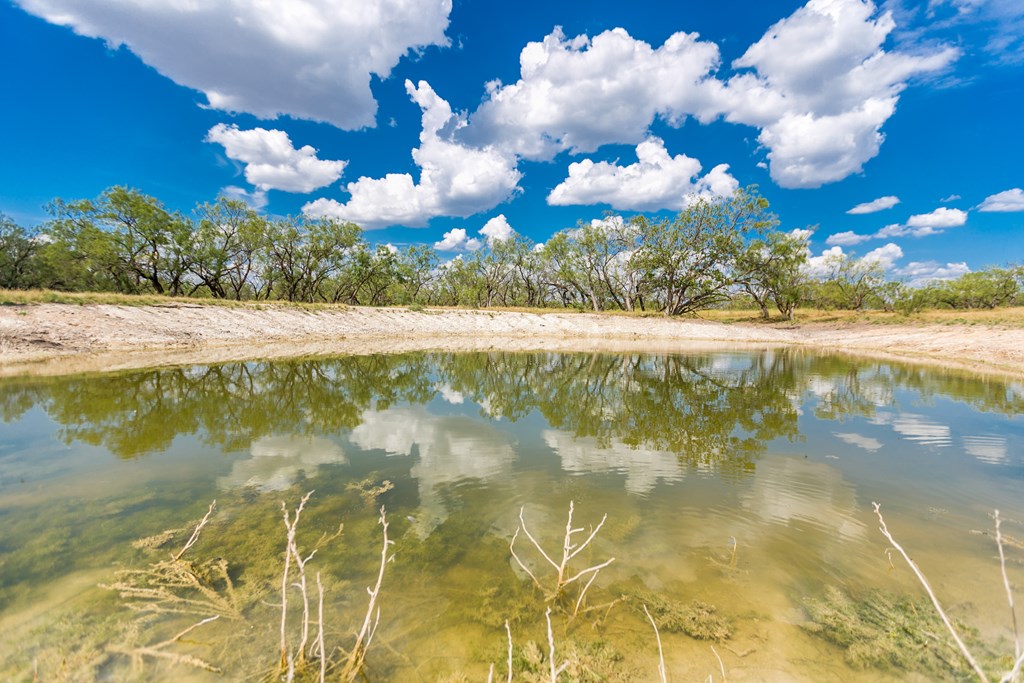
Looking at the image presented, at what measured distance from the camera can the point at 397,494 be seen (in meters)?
6.37

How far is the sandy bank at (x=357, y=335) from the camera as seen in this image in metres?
20.2

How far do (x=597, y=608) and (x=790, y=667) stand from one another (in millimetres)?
1686

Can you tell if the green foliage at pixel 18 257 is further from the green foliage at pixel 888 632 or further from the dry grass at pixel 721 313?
the green foliage at pixel 888 632

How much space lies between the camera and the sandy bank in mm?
20219

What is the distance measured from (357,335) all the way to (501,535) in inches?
1348

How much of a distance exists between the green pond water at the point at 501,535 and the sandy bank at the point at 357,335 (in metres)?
12.2

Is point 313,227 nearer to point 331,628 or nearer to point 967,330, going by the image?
point 331,628

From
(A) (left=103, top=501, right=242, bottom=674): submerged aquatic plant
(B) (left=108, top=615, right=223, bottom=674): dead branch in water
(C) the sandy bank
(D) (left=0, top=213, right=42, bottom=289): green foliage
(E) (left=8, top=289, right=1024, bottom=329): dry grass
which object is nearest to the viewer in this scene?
(B) (left=108, top=615, right=223, bottom=674): dead branch in water

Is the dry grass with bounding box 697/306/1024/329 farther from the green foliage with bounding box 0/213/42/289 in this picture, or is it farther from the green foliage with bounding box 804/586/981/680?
the green foliage with bounding box 0/213/42/289

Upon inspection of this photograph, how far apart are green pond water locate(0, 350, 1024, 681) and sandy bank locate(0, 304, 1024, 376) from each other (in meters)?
12.2

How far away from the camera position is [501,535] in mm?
5328

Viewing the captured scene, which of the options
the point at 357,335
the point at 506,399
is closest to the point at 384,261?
the point at 357,335

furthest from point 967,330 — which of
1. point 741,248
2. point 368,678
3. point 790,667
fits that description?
point 368,678

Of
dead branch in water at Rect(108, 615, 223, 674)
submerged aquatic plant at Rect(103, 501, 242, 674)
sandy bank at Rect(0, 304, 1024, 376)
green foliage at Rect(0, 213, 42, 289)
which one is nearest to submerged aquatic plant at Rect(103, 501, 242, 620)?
submerged aquatic plant at Rect(103, 501, 242, 674)
